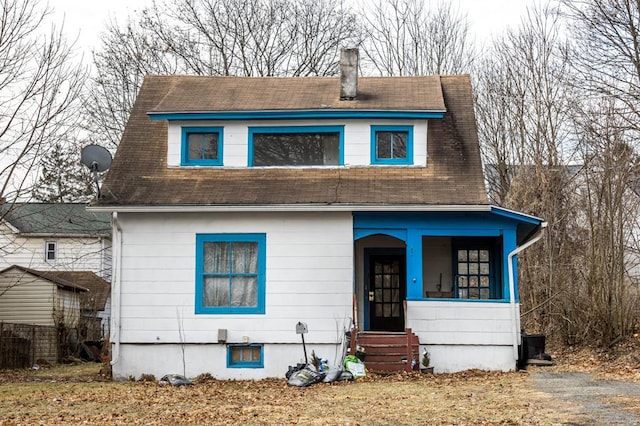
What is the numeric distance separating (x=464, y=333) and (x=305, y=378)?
11.5 ft

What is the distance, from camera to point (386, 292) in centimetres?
1908

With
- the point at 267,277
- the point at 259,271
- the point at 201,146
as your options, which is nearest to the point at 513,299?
the point at 267,277

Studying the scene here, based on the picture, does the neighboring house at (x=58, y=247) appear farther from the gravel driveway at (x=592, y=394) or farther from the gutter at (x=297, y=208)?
the gravel driveway at (x=592, y=394)

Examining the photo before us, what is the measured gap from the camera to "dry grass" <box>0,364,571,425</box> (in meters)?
10.4

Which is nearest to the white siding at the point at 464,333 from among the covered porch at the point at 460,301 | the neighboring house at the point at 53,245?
the covered porch at the point at 460,301

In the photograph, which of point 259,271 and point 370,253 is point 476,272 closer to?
point 370,253

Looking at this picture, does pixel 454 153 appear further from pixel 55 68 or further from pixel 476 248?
pixel 55 68

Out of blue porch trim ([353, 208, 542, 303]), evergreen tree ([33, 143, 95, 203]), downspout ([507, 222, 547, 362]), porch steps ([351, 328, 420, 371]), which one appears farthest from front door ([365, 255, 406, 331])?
evergreen tree ([33, 143, 95, 203])

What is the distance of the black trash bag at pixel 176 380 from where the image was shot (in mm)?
15436

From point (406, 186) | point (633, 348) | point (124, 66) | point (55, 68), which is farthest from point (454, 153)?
point (124, 66)

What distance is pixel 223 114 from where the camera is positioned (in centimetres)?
1748

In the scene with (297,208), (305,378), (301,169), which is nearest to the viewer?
(305,378)

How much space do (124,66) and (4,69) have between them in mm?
16153

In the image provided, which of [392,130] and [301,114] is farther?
[392,130]
